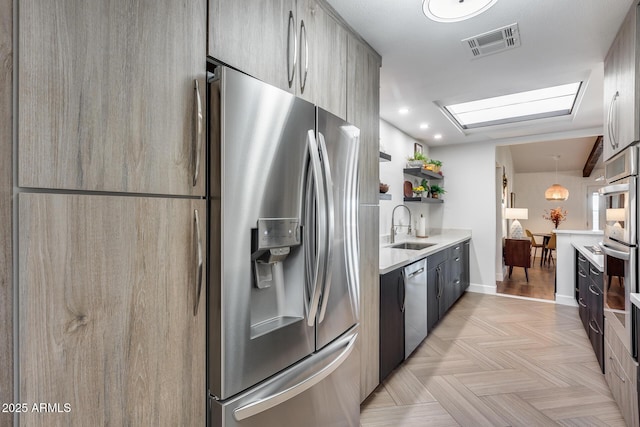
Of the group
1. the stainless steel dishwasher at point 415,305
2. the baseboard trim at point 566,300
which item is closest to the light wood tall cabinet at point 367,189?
the stainless steel dishwasher at point 415,305

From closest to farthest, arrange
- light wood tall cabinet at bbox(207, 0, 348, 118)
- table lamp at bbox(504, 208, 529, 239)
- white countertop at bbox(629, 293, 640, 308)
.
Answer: light wood tall cabinet at bbox(207, 0, 348, 118)
white countertop at bbox(629, 293, 640, 308)
table lamp at bbox(504, 208, 529, 239)

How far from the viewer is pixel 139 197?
842 millimetres

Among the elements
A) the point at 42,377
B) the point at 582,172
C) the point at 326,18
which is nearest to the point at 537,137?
the point at 326,18

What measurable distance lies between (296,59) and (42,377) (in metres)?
1.33

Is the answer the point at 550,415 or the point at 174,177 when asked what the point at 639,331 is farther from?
the point at 174,177

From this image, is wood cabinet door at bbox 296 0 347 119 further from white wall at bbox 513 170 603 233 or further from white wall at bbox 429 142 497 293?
white wall at bbox 513 170 603 233

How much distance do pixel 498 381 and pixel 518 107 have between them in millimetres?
2783

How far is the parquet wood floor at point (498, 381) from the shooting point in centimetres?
198

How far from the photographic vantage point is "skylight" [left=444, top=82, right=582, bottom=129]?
3.04 m

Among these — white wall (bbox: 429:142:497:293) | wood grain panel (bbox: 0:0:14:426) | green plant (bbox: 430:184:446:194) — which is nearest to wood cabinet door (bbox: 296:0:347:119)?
wood grain panel (bbox: 0:0:14:426)

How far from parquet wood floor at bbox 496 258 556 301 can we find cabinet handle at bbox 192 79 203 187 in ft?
17.1

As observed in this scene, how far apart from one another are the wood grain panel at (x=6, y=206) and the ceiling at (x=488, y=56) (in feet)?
4.73

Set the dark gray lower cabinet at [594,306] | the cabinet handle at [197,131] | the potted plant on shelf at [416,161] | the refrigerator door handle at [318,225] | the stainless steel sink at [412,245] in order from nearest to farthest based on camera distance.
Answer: the cabinet handle at [197,131] → the refrigerator door handle at [318,225] → the dark gray lower cabinet at [594,306] → the stainless steel sink at [412,245] → the potted plant on shelf at [416,161]

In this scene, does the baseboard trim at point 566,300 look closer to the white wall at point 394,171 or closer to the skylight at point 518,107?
the white wall at point 394,171
